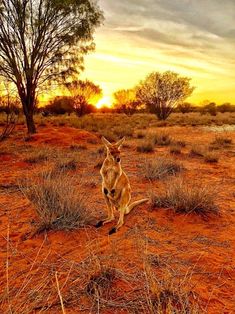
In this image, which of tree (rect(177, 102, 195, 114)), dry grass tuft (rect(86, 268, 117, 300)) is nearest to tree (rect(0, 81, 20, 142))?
dry grass tuft (rect(86, 268, 117, 300))

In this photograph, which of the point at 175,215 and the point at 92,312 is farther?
the point at 175,215

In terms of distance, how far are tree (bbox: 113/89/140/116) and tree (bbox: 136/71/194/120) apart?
20.7 m

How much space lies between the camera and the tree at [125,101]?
57500mm

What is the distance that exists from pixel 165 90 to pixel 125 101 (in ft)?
79.9

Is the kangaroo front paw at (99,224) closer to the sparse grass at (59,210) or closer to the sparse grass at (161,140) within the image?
the sparse grass at (59,210)

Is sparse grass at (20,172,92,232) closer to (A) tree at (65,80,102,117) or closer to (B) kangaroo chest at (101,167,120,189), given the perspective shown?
(B) kangaroo chest at (101,167,120,189)

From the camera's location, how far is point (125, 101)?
192 feet

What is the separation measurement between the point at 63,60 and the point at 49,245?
14.6 metres

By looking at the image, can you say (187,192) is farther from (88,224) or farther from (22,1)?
(22,1)

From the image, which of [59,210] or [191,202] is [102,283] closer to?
[59,210]

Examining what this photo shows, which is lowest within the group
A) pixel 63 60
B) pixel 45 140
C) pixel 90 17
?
pixel 45 140

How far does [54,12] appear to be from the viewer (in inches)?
627

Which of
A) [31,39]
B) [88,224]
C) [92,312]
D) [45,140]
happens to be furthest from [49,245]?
[31,39]

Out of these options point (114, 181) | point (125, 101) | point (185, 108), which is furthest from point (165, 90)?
point (185, 108)
